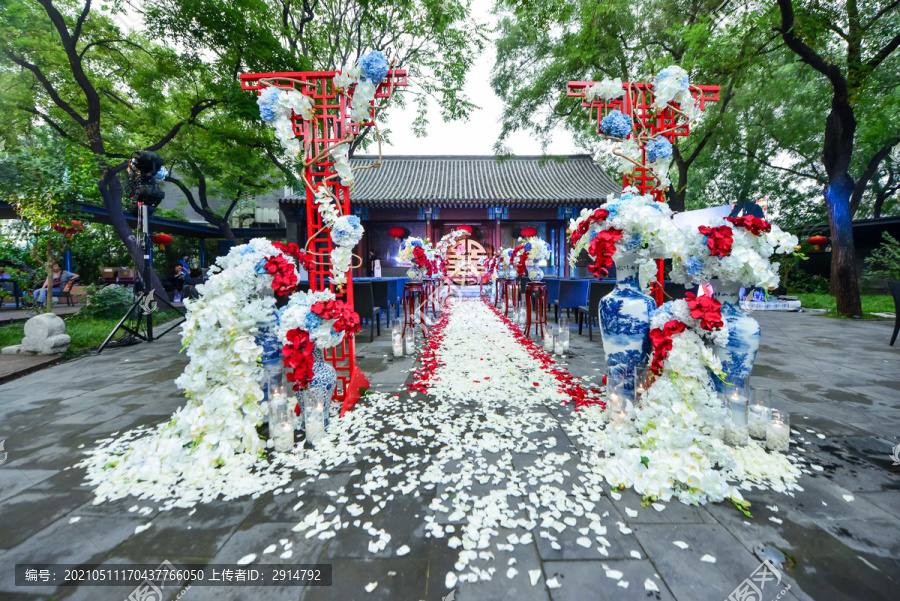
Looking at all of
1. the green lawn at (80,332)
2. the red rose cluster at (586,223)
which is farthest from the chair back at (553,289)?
the green lawn at (80,332)

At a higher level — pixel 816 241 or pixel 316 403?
pixel 816 241

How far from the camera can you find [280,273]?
7.55 feet

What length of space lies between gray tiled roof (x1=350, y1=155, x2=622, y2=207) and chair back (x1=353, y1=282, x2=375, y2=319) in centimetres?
733

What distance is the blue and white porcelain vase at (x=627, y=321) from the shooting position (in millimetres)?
2391

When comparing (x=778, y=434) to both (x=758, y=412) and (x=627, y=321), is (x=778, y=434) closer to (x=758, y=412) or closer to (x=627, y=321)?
(x=758, y=412)

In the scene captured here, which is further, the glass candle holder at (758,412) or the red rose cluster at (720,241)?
the glass candle holder at (758,412)

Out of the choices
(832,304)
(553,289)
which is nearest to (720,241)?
(553,289)

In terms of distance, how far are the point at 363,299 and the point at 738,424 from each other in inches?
171

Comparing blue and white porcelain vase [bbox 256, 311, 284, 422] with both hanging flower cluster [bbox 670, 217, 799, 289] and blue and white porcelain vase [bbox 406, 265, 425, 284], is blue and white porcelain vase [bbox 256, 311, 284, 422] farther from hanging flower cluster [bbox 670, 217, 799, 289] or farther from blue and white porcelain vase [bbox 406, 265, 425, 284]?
blue and white porcelain vase [bbox 406, 265, 425, 284]

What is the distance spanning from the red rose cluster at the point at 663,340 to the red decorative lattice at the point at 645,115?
1.50 m

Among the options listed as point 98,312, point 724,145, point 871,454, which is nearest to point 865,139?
point 724,145

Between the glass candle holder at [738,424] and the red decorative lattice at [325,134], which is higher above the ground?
the red decorative lattice at [325,134]

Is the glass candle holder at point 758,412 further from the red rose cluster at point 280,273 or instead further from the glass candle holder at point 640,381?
the red rose cluster at point 280,273

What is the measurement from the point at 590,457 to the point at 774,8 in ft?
25.8
